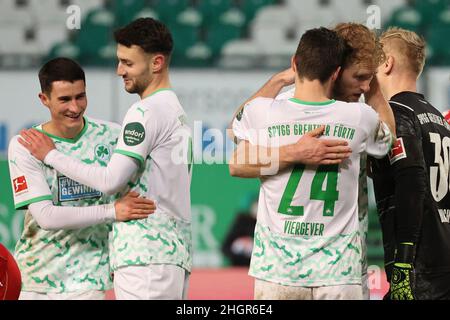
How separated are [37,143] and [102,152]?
0.38 metres

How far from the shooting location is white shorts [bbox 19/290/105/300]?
182 inches

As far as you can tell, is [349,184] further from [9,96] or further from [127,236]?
[9,96]

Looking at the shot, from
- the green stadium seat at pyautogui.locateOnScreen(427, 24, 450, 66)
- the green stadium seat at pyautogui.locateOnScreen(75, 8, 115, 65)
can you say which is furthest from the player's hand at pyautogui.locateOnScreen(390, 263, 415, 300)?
the green stadium seat at pyautogui.locateOnScreen(75, 8, 115, 65)

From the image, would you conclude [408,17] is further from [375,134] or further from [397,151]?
[375,134]

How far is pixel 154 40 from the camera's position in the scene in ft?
14.4

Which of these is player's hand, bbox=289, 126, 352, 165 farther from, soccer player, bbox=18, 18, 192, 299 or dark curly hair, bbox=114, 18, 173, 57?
dark curly hair, bbox=114, 18, 173, 57

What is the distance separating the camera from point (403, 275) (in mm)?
4137

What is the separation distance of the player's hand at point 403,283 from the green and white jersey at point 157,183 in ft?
3.24

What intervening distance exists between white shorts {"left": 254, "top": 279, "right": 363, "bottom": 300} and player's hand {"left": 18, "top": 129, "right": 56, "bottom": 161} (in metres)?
1.29

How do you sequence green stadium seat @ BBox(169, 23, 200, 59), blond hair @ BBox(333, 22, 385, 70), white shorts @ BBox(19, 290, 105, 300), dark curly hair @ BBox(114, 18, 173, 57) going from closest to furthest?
blond hair @ BBox(333, 22, 385, 70) < dark curly hair @ BBox(114, 18, 173, 57) < white shorts @ BBox(19, 290, 105, 300) < green stadium seat @ BBox(169, 23, 200, 59)

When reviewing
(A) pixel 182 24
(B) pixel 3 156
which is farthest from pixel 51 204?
(A) pixel 182 24

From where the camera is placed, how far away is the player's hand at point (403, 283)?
13.5ft
